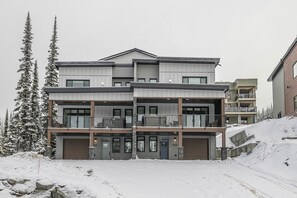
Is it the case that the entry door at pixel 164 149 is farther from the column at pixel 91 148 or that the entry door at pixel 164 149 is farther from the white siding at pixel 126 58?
the white siding at pixel 126 58

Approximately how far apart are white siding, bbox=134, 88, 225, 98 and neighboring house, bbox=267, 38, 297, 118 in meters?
8.10

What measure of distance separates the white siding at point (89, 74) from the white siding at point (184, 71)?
528 cm

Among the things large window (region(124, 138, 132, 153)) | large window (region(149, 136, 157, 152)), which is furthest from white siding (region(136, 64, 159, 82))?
large window (region(124, 138, 132, 153))

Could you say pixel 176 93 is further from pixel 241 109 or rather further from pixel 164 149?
pixel 241 109

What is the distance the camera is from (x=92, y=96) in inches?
1350

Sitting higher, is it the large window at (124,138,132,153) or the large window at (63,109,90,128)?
the large window at (63,109,90,128)

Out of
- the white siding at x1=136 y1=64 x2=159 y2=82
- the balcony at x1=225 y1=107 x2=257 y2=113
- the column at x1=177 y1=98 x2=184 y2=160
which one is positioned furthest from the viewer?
the balcony at x1=225 y1=107 x2=257 y2=113

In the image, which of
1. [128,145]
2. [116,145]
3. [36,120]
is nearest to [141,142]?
[128,145]

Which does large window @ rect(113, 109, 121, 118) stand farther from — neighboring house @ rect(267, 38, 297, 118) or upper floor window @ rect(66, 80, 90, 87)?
neighboring house @ rect(267, 38, 297, 118)

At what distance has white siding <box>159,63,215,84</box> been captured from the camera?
37500mm

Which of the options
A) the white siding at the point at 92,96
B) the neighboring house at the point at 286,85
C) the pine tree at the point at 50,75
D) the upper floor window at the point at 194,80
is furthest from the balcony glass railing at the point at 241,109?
the white siding at the point at 92,96

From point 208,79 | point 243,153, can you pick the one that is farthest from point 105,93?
point 243,153

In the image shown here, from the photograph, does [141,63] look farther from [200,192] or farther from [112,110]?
[200,192]

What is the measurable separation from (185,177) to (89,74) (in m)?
19.1
